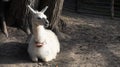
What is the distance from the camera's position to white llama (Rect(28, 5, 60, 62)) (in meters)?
5.96

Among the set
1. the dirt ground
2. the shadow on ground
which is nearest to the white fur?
the dirt ground

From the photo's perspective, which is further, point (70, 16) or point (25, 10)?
point (70, 16)

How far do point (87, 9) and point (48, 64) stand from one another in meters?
4.45

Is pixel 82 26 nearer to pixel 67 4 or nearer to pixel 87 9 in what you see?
pixel 87 9

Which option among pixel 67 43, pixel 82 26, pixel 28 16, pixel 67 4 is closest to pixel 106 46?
pixel 67 43

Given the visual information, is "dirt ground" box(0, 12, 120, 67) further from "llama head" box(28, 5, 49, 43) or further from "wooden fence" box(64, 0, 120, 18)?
"wooden fence" box(64, 0, 120, 18)

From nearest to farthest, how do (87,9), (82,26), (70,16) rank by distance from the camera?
(82,26)
(70,16)
(87,9)

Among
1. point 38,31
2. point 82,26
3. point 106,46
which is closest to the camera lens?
point 38,31

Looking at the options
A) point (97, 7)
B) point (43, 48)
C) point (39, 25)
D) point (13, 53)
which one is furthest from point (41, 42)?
point (97, 7)

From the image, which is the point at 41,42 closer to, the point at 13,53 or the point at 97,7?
the point at 13,53

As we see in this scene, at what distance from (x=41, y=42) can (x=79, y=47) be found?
138 cm

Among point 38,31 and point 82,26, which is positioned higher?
point 38,31

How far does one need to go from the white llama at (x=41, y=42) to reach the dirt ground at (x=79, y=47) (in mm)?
173

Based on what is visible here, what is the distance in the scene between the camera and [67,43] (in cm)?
739
